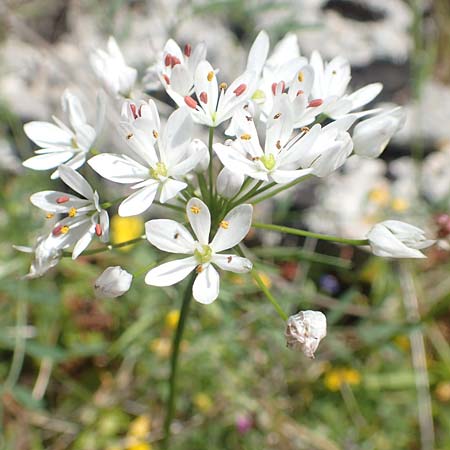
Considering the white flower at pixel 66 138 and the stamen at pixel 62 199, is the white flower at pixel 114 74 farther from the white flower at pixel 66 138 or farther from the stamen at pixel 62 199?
the stamen at pixel 62 199

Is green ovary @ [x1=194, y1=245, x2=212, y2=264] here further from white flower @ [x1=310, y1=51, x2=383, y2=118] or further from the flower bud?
white flower @ [x1=310, y1=51, x2=383, y2=118]

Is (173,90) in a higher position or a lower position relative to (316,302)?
higher

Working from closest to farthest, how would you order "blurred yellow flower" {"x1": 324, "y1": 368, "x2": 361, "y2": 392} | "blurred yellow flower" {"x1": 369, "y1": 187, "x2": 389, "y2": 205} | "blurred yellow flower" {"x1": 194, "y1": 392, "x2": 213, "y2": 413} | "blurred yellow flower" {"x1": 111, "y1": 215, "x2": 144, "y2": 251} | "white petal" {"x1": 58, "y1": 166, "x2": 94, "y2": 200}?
"white petal" {"x1": 58, "y1": 166, "x2": 94, "y2": 200} → "blurred yellow flower" {"x1": 194, "y1": 392, "x2": 213, "y2": 413} → "blurred yellow flower" {"x1": 324, "y1": 368, "x2": 361, "y2": 392} → "blurred yellow flower" {"x1": 111, "y1": 215, "x2": 144, "y2": 251} → "blurred yellow flower" {"x1": 369, "y1": 187, "x2": 389, "y2": 205}

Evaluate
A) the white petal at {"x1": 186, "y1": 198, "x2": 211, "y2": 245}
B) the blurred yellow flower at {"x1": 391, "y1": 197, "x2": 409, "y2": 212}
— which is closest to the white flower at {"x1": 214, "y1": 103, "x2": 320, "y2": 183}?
the white petal at {"x1": 186, "y1": 198, "x2": 211, "y2": 245}

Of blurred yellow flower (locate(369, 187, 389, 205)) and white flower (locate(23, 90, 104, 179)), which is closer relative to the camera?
Answer: white flower (locate(23, 90, 104, 179))

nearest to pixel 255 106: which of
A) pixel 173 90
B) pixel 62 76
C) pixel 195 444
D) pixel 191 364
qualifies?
pixel 173 90

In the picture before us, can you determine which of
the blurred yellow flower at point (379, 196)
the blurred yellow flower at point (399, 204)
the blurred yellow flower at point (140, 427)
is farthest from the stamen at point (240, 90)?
the blurred yellow flower at point (379, 196)

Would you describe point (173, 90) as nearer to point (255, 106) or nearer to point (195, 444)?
point (255, 106)

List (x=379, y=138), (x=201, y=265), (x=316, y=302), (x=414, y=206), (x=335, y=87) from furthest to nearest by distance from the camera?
(x=414, y=206) → (x=316, y=302) → (x=335, y=87) → (x=379, y=138) → (x=201, y=265)
